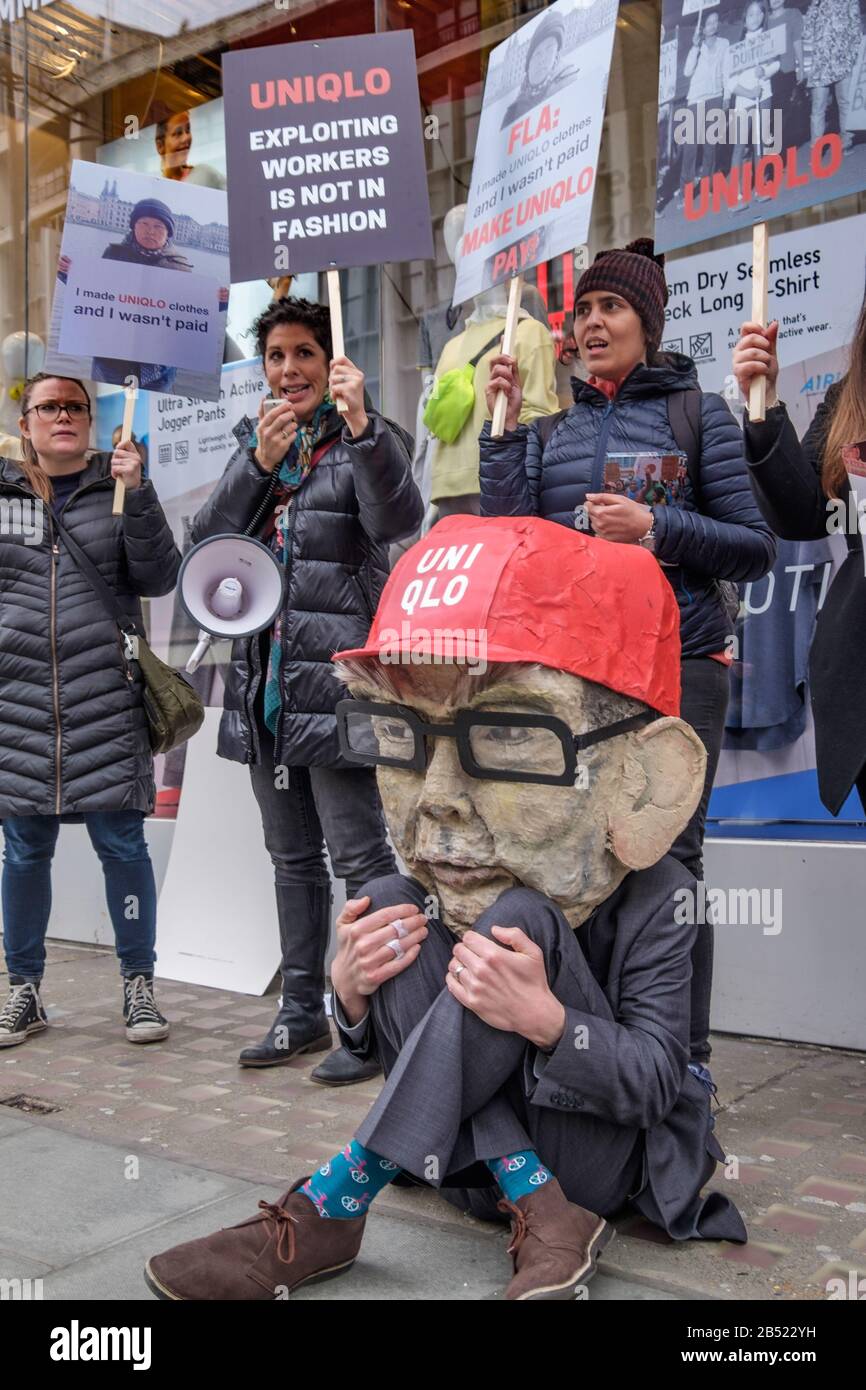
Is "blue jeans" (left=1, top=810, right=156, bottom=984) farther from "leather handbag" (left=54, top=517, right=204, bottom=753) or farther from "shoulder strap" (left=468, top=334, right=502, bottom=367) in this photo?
"shoulder strap" (left=468, top=334, right=502, bottom=367)

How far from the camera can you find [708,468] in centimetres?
307

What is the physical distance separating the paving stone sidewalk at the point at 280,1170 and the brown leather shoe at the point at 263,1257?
0.25 feet

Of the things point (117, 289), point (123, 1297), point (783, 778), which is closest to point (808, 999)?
point (783, 778)

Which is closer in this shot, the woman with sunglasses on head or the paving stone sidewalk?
the paving stone sidewalk

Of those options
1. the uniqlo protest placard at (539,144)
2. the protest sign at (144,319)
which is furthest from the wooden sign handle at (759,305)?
the protest sign at (144,319)

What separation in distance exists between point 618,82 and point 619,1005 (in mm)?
3654

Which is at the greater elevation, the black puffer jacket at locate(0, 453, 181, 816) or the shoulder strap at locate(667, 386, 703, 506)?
the shoulder strap at locate(667, 386, 703, 506)

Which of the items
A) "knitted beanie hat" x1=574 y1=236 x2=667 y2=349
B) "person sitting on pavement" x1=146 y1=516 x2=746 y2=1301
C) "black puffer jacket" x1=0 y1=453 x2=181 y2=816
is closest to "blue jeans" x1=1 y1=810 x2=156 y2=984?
"black puffer jacket" x1=0 y1=453 x2=181 y2=816

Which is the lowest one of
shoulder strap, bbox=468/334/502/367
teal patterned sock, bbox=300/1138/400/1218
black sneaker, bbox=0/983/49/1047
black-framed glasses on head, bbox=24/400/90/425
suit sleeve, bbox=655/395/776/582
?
black sneaker, bbox=0/983/49/1047

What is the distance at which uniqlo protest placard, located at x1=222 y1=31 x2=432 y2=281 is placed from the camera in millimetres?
3492

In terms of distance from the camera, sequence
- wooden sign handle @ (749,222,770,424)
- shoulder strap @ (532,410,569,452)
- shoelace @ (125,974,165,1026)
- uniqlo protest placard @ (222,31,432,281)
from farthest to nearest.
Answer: shoelace @ (125,974,165,1026) < uniqlo protest placard @ (222,31,432,281) < shoulder strap @ (532,410,569,452) < wooden sign handle @ (749,222,770,424)

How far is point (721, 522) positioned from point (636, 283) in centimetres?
61

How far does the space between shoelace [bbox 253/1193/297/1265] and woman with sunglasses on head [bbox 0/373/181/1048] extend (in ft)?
6.37

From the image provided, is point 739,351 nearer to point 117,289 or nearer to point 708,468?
point 708,468
